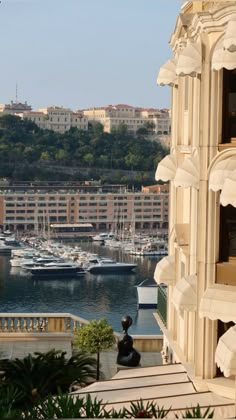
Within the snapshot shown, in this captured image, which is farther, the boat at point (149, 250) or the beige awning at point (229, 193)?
the boat at point (149, 250)

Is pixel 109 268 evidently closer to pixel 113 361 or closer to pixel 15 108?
pixel 113 361

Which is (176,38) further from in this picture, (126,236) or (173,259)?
(126,236)

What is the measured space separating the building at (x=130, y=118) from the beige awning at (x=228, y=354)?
109m

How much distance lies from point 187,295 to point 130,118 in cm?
11706

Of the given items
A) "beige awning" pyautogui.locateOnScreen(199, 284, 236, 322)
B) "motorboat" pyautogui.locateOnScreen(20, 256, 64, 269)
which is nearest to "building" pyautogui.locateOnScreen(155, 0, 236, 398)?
"beige awning" pyautogui.locateOnScreen(199, 284, 236, 322)

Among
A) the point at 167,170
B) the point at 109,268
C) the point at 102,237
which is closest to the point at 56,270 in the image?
the point at 109,268

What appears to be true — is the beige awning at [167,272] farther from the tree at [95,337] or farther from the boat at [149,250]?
the boat at [149,250]

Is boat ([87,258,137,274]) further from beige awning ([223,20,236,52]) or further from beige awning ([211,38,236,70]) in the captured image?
beige awning ([223,20,236,52])

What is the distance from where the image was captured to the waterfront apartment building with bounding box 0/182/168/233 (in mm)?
80938

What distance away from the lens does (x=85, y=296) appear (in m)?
49.9

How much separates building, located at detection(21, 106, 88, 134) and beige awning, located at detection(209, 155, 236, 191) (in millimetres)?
108040

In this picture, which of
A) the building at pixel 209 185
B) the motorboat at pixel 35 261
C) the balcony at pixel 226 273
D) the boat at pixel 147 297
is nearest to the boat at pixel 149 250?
the motorboat at pixel 35 261

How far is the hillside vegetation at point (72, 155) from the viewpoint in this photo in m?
89.4

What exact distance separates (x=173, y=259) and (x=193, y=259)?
117 cm
